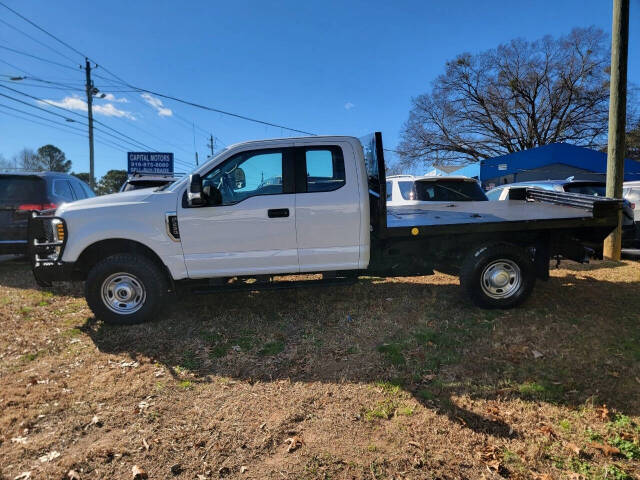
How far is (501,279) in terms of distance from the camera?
15.6ft

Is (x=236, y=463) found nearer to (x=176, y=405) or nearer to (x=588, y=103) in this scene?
(x=176, y=405)

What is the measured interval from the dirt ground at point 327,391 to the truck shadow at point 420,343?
2 cm

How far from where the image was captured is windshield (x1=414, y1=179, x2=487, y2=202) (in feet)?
21.3

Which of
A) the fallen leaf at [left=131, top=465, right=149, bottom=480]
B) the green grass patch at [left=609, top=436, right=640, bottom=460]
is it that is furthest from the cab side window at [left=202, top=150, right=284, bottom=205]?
the green grass patch at [left=609, top=436, right=640, bottom=460]

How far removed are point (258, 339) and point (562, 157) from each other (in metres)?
27.8

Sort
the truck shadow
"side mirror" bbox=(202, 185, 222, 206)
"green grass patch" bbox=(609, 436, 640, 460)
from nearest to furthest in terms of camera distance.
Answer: "green grass patch" bbox=(609, 436, 640, 460), the truck shadow, "side mirror" bbox=(202, 185, 222, 206)

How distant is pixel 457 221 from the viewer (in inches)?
186

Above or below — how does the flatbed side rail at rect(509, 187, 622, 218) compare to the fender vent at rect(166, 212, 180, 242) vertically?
above

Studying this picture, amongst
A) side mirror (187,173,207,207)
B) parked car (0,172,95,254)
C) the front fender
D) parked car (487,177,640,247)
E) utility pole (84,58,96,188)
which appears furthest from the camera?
utility pole (84,58,96,188)

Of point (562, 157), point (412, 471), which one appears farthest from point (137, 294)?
point (562, 157)

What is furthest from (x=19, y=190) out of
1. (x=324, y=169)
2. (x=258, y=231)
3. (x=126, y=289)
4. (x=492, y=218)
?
(x=492, y=218)

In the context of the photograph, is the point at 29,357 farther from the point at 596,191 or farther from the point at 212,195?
the point at 596,191

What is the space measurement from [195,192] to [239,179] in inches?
22.1

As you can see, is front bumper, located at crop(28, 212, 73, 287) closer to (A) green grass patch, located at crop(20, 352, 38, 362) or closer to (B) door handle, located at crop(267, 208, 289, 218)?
(A) green grass patch, located at crop(20, 352, 38, 362)
